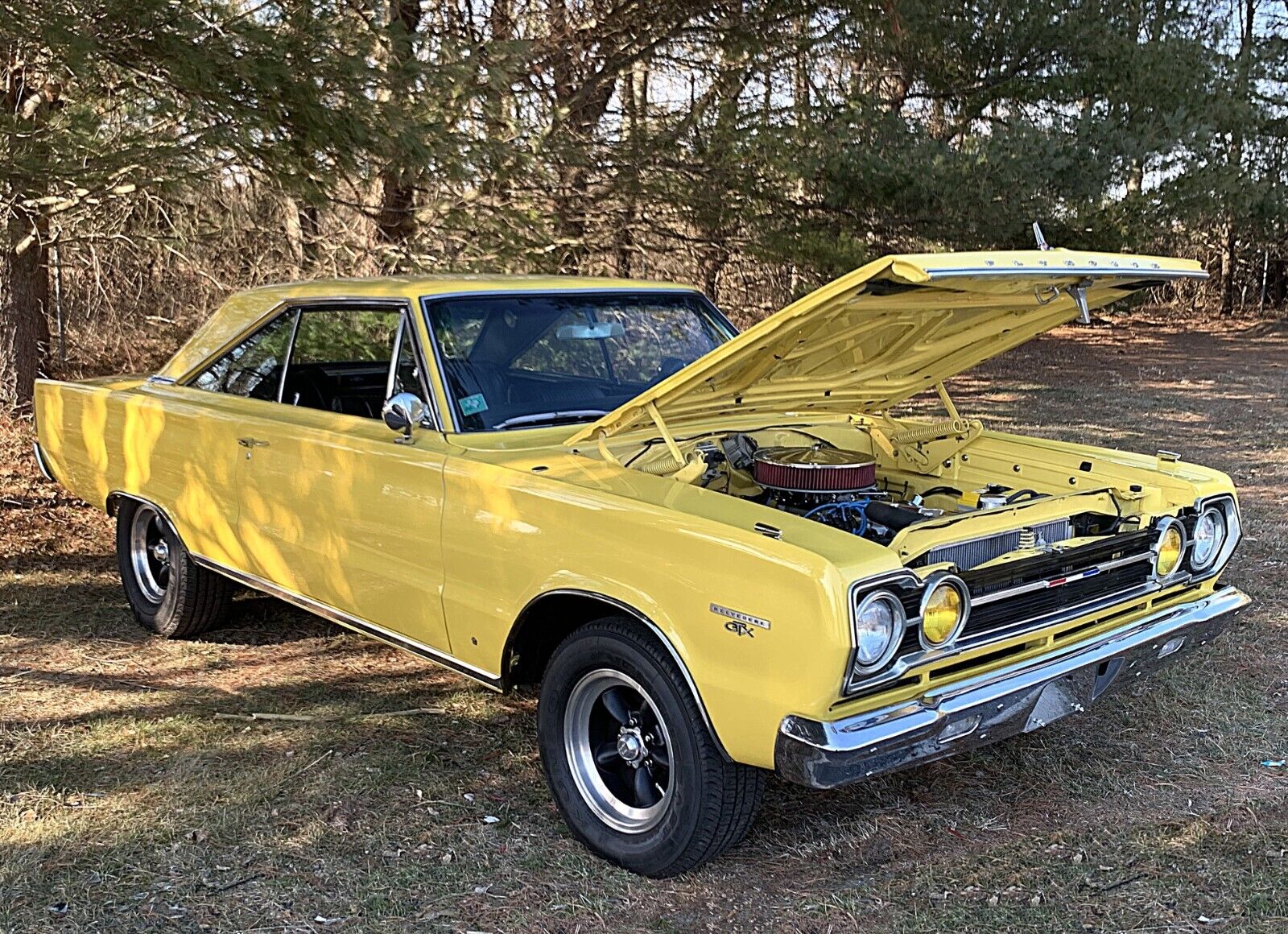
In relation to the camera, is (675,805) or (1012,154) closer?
(675,805)

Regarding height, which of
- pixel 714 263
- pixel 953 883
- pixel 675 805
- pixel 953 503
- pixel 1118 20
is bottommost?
pixel 953 883

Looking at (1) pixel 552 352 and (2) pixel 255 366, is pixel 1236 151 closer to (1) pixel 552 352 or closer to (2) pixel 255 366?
(1) pixel 552 352

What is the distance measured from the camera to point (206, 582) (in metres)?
5.32

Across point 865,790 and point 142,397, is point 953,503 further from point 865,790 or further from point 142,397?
point 142,397

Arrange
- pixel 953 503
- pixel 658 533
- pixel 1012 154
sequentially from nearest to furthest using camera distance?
pixel 658 533, pixel 953 503, pixel 1012 154

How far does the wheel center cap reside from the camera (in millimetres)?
3398

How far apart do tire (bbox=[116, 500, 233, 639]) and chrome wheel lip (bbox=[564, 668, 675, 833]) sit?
8.00 ft

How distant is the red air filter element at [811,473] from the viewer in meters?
3.85

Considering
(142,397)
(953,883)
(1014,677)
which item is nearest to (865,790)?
(953,883)

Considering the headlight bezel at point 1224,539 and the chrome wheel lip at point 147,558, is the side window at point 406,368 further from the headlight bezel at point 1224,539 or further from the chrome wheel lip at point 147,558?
the headlight bezel at point 1224,539

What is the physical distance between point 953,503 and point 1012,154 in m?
7.56

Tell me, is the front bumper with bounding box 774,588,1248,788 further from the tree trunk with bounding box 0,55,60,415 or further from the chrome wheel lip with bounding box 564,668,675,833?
the tree trunk with bounding box 0,55,60,415

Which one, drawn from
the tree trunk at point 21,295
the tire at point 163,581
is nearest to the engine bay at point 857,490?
the tire at point 163,581

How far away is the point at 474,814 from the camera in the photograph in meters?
3.81
